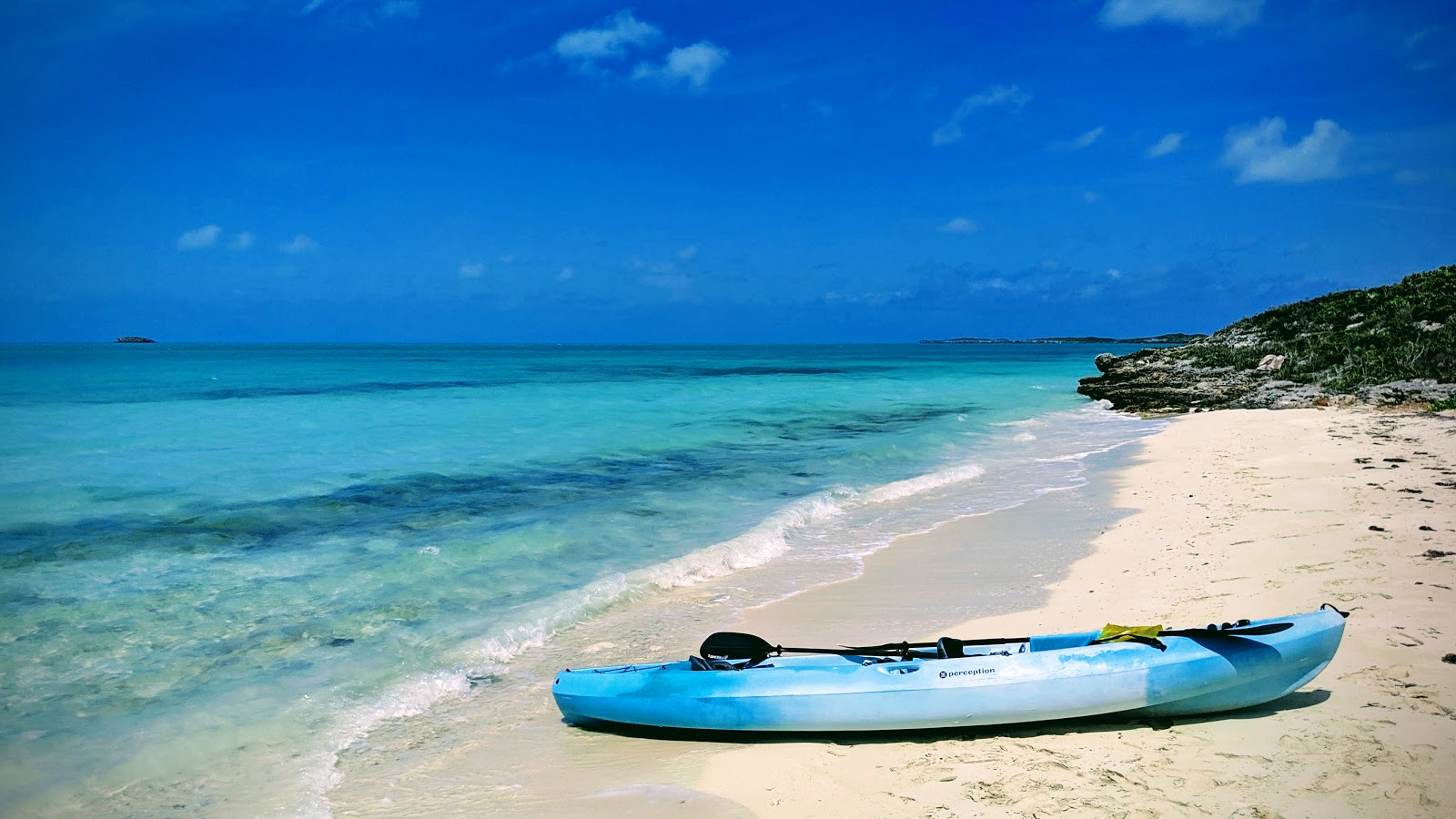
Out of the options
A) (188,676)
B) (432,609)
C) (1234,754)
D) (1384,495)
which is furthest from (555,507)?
(1384,495)

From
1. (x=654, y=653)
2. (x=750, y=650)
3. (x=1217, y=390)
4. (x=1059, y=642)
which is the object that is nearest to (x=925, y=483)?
(x=654, y=653)

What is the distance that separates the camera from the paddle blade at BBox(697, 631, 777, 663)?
15.1ft

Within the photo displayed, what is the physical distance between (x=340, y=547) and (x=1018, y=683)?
24.4ft

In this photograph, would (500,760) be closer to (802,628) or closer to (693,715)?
(693,715)

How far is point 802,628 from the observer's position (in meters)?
6.07

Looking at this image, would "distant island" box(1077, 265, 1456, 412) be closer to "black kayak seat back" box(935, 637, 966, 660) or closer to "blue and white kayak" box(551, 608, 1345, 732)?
"blue and white kayak" box(551, 608, 1345, 732)

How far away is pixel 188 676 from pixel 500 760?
2774 millimetres

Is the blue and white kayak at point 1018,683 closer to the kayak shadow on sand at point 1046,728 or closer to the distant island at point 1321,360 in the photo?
the kayak shadow on sand at point 1046,728

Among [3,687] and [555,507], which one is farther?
[555,507]

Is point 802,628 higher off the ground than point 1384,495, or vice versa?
point 1384,495

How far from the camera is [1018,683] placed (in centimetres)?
409

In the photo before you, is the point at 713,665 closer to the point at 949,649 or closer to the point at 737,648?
the point at 737,648

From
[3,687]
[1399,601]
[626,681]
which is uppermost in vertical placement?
[1399,601]

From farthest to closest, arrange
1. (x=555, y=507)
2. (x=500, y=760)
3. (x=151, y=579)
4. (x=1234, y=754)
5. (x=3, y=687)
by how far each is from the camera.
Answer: (x=555, y=507) < (x=151, y=579) < (x=3, y=687) < (x=500, y=760) < (x=1234, y=754)
